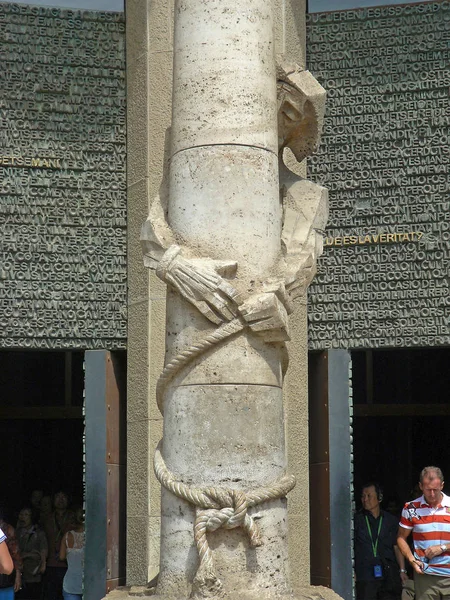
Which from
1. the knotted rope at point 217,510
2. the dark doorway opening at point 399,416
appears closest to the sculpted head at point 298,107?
the knotted rope at point 217,510

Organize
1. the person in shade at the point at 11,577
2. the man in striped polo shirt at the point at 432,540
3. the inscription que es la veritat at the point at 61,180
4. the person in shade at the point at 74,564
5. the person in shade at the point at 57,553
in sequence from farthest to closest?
A: the person in shade at the point at 57,553 < the inscription que es la veritat at the point at 61,180 < the person in shade at the point at 74,564 < the person in shade at the point at 11,577 < the man in striped polo shirt at the point at 432,540

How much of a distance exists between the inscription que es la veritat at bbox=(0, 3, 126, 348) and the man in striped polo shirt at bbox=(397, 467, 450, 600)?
12.5 ft

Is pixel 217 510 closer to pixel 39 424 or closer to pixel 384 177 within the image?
pixel 384 177

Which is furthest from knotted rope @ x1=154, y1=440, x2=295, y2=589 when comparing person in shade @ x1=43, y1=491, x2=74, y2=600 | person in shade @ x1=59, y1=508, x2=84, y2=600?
person in shade @ x1=43, y1=491, x2=74, y2=600

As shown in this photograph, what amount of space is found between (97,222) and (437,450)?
7391mm

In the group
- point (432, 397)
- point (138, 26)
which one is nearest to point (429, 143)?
point (138, 26)

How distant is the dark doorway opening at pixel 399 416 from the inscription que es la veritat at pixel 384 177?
515 cm

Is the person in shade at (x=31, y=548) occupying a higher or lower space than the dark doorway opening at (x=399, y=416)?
lower

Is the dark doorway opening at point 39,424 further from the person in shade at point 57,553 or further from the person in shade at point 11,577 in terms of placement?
the person in shade at point 11,577

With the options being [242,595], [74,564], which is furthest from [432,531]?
[74,564]

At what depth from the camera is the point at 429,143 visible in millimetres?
11406

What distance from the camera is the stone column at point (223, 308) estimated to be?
6.46 meters

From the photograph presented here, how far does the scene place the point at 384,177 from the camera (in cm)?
1145

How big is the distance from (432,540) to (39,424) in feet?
31.4
